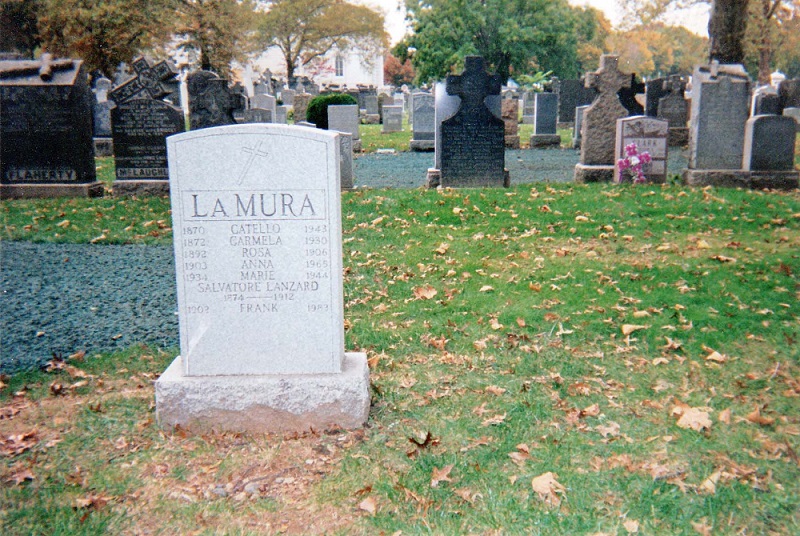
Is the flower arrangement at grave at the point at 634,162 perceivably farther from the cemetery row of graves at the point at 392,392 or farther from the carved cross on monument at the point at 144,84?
the carved cross on monument at the point at 144,84

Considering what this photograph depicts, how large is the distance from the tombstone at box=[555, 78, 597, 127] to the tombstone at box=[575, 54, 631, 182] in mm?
11110

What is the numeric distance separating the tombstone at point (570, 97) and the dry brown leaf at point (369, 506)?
22877 millimetres

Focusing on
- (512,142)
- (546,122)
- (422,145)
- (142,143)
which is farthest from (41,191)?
(546,122)

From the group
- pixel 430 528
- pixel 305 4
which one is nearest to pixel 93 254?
pixel 430 528

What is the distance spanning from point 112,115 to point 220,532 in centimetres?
1059

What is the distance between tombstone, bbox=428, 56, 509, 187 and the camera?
11992mm

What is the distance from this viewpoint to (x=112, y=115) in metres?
12.1

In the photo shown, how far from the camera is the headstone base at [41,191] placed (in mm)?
11492

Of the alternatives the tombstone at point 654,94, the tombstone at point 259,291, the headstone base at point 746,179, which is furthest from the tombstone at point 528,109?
the tombstone at point 259,291

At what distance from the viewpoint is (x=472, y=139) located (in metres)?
12.0

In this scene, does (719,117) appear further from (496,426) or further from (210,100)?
(496,426)

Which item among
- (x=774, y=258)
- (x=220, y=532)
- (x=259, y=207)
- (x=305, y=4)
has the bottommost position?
(x=220, y=532)

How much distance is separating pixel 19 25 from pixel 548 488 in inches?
1404

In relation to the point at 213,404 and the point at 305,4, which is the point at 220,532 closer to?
the point at 213,404
